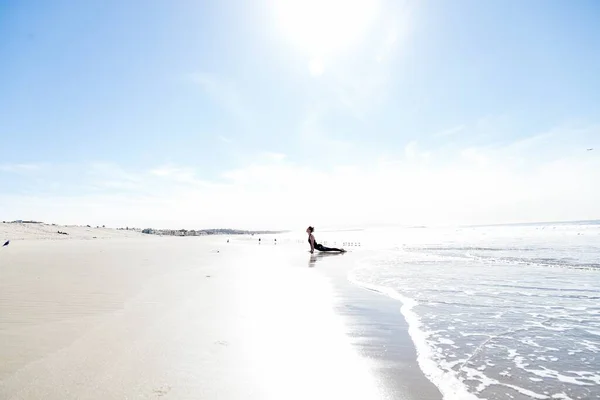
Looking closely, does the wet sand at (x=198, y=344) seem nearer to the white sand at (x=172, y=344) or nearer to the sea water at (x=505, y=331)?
the white sand at (x=172, y=344)

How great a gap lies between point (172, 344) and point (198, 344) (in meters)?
0.38

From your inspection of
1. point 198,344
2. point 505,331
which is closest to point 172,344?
point 198,344

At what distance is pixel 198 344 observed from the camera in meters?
5.21

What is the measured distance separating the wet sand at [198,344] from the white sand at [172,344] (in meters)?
0.02

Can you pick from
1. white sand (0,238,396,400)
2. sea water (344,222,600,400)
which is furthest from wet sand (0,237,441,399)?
sea water (344,222,600,400)

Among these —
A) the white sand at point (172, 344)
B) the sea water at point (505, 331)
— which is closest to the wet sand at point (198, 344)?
the white sand at point (172, 344)

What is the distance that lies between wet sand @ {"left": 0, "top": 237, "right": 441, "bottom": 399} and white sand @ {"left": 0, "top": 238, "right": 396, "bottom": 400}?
0.02 metres

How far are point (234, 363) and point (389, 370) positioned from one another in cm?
205

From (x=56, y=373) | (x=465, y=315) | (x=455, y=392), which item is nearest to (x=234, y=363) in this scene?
(x=56, y=373)

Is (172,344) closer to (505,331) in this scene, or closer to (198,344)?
(198,344)

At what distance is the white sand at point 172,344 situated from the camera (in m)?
3.79

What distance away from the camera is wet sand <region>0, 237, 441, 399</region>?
12.6 ft

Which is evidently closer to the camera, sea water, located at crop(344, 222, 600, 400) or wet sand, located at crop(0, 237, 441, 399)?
wet sand, located at crop(0, 237, 441, 399)

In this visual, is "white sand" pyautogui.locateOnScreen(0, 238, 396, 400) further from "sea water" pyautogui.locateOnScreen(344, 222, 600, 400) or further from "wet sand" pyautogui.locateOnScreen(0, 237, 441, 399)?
"sea water" pyautogui.locateOnScreen(344, 222, 600, 400)
